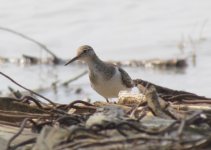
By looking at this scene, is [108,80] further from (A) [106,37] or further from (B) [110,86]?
(A) [106,37]

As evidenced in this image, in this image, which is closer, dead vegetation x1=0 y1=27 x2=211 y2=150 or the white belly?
dead vegetation x1=0 y1=27 x2=211 y2=150

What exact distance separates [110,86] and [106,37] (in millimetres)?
5141

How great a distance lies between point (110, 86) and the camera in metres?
7.16

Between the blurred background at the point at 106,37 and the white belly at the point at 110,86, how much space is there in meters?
1.80

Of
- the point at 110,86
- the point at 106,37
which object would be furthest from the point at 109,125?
the point at 106,37

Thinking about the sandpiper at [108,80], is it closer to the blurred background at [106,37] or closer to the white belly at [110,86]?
the white belly at [110,86]

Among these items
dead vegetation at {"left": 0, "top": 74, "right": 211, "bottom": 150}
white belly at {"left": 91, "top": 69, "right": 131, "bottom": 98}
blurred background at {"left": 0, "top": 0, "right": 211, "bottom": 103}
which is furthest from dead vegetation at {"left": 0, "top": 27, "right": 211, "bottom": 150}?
blurred background at {"left": 0, "top": 0, "right": 211, "bottom": 103}

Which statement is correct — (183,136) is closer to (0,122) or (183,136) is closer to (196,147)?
(196,147)

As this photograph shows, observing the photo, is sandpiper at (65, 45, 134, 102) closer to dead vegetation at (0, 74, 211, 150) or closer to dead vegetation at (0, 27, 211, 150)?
A: dead vegetation at (0, 27, 211, 150)

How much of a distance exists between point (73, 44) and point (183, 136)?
918 cm

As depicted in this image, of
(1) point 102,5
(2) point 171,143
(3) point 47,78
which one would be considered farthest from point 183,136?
(1) point 102,5

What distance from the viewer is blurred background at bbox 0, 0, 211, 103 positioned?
33.0ft

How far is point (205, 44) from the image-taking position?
11430 millimetres

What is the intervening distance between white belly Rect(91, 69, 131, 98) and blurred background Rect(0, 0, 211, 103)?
180 centimetres
